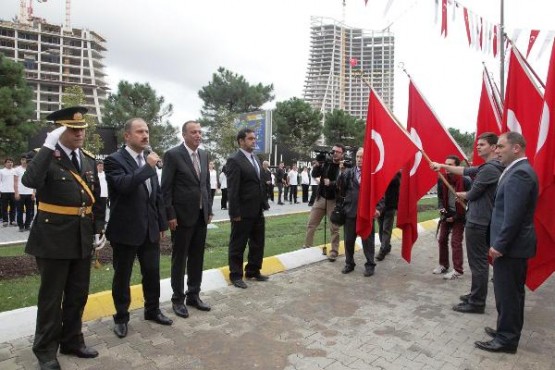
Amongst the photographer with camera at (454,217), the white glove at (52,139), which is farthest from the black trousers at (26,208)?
the photographer with camera at (454,217)

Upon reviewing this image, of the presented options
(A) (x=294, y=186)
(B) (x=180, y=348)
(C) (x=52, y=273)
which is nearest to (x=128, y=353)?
(B) (x=180, y=348)

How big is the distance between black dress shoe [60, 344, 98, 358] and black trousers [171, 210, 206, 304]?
1.23 m

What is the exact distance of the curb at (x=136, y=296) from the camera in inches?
163

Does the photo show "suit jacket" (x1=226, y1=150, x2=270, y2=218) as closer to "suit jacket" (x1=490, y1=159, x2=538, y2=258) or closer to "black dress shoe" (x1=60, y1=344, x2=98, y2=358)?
"black dress shoe" (x1=60, y1=344, x2=98, y2=358)

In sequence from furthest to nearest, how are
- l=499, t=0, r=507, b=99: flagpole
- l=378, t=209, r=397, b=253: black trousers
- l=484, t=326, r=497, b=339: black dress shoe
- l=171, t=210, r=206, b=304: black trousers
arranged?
l=499, t=0, r=507, b=99: flagpole → l=378, t=209, r=397, b=253: black trousers → l=171, t=210, r=206, b=304: black trousers → l=484, t=326, r=497, b=339: black dress shoe

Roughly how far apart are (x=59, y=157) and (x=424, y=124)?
5.38m

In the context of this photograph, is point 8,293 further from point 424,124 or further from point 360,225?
point 424,124

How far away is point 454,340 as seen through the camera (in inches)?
173

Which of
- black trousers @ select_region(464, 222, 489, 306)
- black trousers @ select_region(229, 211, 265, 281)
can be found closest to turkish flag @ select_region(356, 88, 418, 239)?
black trousers @ select_region(464, 222, 489, 306)

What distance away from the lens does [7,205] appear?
12297 millimetres

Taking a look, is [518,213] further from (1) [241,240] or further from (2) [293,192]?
(2) [293,192]

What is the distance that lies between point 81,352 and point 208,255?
4028mm

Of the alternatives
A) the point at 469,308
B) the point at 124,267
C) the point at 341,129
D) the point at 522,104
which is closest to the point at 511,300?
the point at 469,308

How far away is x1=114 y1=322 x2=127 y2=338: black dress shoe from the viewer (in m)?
4.20
